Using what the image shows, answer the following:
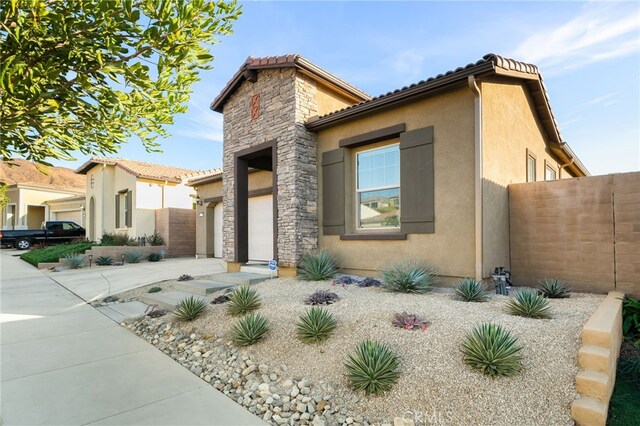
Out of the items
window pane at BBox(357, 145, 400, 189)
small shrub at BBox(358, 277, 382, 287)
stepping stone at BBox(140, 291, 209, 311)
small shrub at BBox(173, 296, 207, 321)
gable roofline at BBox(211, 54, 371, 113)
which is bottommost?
stepping stone at BBox(140, 291, 209, 311)

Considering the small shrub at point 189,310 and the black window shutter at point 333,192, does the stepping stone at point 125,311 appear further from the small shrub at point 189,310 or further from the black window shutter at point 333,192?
the black window shutter at point 333,192

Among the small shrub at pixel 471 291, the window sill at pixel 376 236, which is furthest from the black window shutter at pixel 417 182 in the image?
the small shrub at pixel 471 291

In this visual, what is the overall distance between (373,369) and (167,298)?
575cm

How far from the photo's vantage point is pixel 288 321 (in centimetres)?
516

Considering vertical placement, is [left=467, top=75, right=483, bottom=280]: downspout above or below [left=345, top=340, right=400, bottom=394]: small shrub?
above

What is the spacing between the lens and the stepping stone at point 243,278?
8211 mm

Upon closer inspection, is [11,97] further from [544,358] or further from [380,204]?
[380,204]

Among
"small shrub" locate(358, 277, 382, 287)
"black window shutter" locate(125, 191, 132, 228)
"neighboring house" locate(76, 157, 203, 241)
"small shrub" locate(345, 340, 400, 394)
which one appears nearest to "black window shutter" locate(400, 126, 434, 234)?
"small shrub" locate(358, 277, 382, 287)

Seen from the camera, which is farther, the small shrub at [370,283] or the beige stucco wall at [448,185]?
the small shrub at [370,283]

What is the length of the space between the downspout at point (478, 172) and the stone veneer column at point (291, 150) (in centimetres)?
418

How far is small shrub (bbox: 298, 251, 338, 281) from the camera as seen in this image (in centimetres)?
780

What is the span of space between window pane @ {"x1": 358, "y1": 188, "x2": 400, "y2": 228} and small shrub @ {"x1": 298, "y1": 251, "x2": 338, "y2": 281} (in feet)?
4.11

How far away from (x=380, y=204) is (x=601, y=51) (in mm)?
6532

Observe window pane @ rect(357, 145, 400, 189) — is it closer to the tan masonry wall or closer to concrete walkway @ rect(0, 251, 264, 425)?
the tan masonry wall
